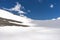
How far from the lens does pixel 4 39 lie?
6691 mm

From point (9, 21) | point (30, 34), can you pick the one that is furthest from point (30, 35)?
point (9, 21)

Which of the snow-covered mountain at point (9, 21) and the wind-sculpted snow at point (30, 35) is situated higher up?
the snow-covered mountain at point (9, 21)

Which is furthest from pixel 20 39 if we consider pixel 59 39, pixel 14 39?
pixel 59 39

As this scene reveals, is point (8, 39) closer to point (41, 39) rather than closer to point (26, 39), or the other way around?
point (26, 39)

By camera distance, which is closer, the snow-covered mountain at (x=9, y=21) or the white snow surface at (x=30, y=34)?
the white snow surface at (x=30, y=34)

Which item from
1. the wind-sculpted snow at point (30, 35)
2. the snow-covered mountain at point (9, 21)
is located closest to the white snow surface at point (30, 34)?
the wind-sculpted snow at point (30, 35)

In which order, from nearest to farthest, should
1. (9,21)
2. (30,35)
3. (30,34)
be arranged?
(30,35), (30,34), (9,21)

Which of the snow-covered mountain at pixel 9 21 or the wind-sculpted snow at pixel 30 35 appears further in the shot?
the snow-covered mountain at pixel 9 21

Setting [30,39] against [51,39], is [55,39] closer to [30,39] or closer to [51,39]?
[51,39]

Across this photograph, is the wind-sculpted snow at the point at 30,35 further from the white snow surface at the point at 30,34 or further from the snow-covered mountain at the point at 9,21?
the snow-covered mountain at the point at 9,21

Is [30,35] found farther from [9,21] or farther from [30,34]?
[9,21]

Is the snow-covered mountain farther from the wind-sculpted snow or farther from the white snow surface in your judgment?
the wind-sculpted snow

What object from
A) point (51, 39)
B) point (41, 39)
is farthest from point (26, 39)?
point (51, 39)

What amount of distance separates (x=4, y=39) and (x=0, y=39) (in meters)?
0.19
